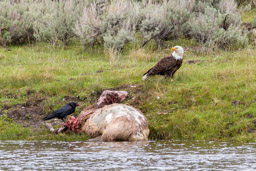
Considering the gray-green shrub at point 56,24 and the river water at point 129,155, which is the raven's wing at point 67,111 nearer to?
the river water at point 129,155

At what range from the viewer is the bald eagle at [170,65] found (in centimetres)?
1315

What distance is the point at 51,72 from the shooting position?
1487 cm

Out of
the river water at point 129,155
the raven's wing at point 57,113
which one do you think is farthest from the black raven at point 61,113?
the river water at point 129,155

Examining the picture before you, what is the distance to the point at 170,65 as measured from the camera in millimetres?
13125

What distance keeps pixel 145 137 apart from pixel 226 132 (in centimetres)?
191

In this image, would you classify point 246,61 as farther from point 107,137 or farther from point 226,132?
point 107,137

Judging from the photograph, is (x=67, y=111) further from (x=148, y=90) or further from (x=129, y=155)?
(x=129, y=155)

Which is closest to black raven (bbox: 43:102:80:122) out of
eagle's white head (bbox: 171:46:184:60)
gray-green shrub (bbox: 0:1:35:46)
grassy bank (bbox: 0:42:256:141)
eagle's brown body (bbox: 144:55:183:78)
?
grassy bank (bbox: 0:42:256:141)

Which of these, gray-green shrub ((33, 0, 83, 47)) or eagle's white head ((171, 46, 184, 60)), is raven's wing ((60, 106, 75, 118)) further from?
gray-green shrub ((33, 0, 83, 47))

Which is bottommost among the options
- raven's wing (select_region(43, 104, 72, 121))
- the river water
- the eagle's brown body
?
the river water

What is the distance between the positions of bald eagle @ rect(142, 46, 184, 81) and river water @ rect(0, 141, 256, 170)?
424 centimetres

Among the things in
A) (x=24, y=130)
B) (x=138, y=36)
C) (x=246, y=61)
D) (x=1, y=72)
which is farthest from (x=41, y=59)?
(x=246, y=61)

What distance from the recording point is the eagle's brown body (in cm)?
1315

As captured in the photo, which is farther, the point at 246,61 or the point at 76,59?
the point at 76,59
